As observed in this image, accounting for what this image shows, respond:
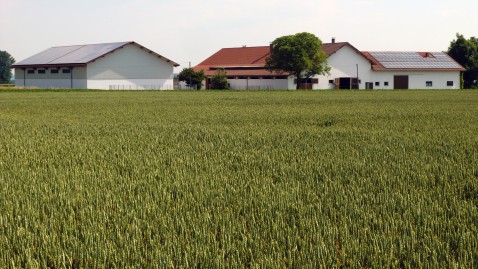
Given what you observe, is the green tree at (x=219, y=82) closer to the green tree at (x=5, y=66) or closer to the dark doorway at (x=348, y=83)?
the dark doorway at (x=348, y=83)

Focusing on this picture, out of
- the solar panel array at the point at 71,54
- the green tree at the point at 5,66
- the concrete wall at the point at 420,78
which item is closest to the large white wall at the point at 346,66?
the concrete wall at the point at 420,78

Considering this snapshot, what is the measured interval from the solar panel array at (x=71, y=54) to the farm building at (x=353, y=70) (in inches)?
555

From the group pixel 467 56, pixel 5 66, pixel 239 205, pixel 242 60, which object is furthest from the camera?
pixel 5 66

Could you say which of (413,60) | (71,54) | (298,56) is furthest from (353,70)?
(71,54)

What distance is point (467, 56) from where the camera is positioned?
280ft

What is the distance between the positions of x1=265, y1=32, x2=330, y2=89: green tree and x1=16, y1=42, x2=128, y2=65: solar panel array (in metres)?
17.2

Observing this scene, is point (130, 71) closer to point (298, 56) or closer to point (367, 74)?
point (298, 56)

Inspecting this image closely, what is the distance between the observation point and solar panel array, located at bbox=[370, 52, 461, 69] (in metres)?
79.2

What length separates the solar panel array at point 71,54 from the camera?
68375mm

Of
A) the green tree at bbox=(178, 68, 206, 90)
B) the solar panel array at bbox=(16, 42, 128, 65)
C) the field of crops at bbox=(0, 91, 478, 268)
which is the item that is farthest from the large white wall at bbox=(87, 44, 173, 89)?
the field of crops at bbox=(0, 91, 478, 268)

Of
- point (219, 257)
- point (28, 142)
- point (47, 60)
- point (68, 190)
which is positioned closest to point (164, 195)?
point (68, 190)

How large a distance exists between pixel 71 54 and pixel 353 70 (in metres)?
33.8

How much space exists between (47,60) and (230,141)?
67489 millimetres

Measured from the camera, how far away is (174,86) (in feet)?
255
